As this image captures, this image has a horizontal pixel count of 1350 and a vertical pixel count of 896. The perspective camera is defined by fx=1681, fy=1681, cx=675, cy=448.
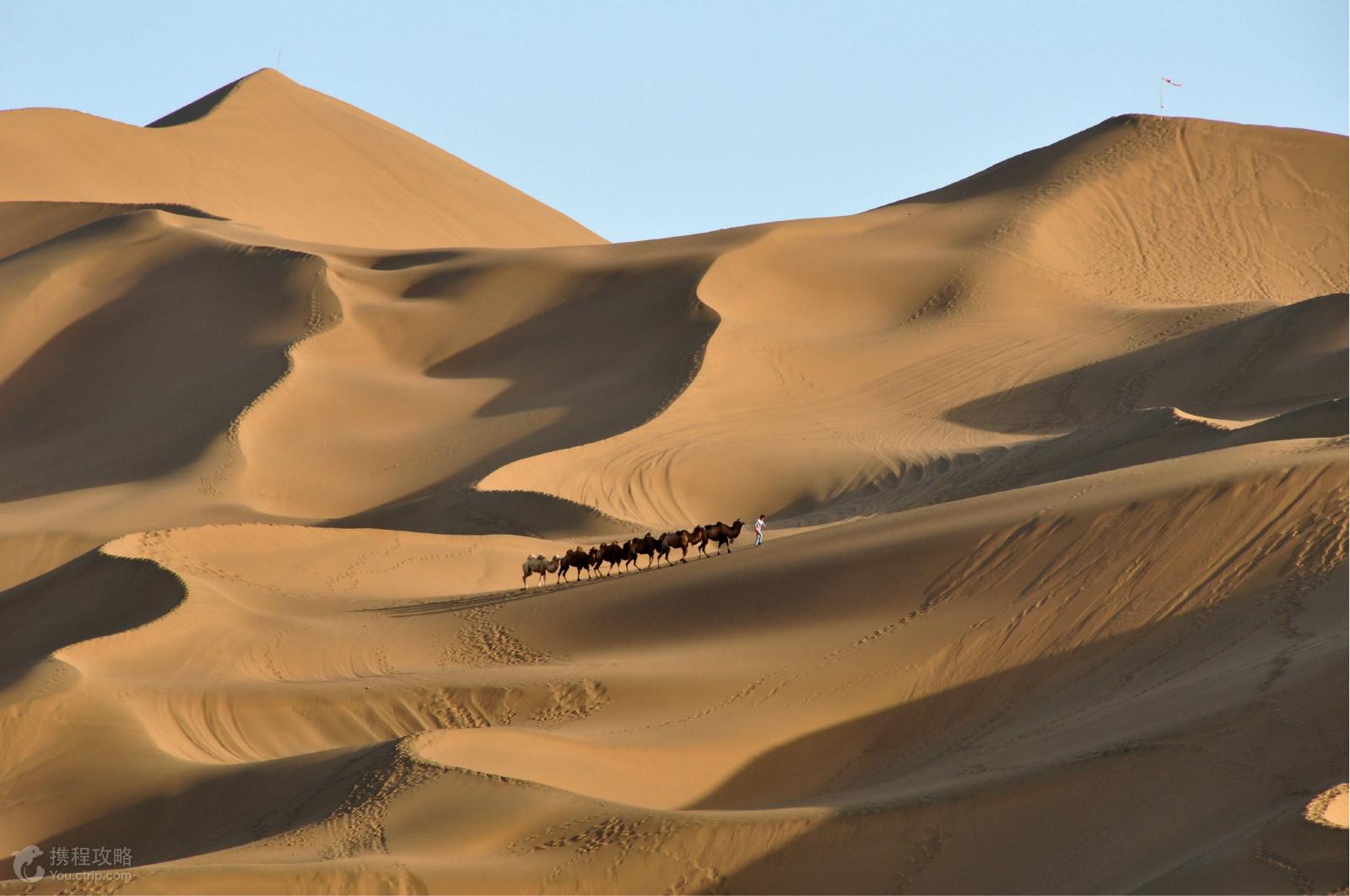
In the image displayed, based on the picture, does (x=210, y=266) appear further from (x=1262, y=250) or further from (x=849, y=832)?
(x=849, y=832)

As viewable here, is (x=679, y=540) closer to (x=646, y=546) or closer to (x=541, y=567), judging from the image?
(x=646, y=546)

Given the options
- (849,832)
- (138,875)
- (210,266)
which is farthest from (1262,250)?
(138,875)

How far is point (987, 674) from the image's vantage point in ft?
50.9

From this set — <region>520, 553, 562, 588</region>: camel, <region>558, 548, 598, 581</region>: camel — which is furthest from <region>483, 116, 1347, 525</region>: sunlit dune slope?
<region>558, 548, 598, 581</region>: camel

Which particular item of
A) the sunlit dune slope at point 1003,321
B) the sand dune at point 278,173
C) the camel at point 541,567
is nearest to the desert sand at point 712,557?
the sunlit dune slope at point 1003,321

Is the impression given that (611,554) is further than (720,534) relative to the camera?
Yes

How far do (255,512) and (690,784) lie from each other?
16636 mm

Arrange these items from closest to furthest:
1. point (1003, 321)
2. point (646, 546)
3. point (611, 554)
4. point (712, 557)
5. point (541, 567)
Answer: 1. point (712, 557)
2. point (646, 546)
3. point (611, 554)
4. point (541, 567)
5. point (1003, 321)

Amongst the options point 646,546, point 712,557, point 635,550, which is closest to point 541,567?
point 635,550

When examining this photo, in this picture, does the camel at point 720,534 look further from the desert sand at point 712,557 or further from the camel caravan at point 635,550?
the desert sand at point 712,557

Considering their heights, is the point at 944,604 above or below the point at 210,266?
below

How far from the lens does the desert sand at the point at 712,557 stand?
11625mm

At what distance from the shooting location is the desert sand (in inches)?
458

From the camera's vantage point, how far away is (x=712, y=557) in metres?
21.0
